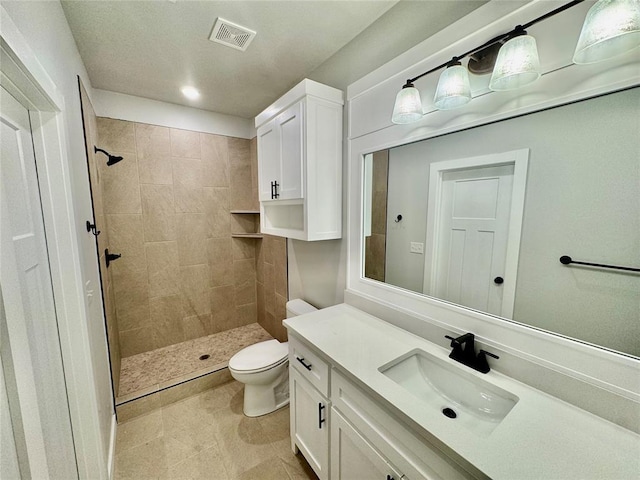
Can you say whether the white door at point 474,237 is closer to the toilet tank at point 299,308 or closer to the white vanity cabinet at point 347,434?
the white vanity cabinet at point 347,434

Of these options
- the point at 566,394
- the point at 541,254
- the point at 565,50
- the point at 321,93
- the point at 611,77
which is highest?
the point at 321,93

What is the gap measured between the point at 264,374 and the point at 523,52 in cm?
212

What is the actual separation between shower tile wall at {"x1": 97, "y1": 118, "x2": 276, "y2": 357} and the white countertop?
1874 millimetres

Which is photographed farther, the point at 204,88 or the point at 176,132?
the point at 176,132

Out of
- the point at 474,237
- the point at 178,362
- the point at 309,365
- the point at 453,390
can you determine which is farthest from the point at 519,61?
the point at 178,362

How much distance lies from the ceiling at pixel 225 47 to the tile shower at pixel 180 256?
2.05ft

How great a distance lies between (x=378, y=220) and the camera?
1.49 meters

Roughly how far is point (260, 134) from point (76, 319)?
5.08ft

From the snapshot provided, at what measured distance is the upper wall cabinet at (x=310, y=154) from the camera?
1472mm

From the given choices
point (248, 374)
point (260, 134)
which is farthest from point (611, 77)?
point (248, 374)

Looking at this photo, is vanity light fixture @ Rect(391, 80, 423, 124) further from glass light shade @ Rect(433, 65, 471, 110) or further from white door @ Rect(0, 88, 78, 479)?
white door @ Rect(0, 88, 78, 479)

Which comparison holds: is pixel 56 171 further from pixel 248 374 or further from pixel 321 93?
pixel 248 374

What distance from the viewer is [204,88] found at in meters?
2.10

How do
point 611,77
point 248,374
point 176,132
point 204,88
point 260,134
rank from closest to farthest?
point 611,77
point 248,374
point 260,134
point 204,88
point 176,132
